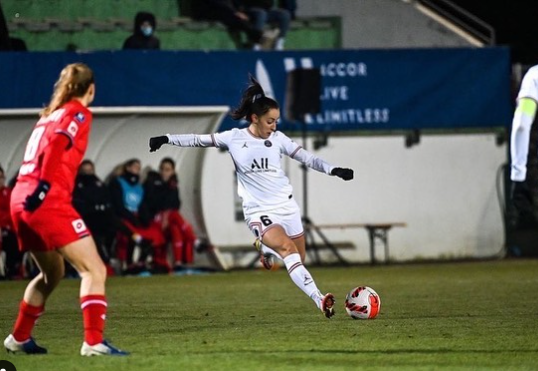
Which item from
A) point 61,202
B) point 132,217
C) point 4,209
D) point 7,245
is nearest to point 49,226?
point 61,202

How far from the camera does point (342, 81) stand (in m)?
22.0

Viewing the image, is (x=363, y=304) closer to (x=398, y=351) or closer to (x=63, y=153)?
(x=398, y=351)

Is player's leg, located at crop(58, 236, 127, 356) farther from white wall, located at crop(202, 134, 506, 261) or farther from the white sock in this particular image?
white wall, located at crop(202, 134, 506, 261)

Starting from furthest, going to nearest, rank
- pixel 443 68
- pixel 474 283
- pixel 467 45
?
pixel 467 45 < pixel 443 68 < pixel 474 283

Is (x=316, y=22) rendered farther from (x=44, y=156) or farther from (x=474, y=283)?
(x=44, y=156)

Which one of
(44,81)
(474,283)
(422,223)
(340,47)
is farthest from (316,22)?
(474,283)

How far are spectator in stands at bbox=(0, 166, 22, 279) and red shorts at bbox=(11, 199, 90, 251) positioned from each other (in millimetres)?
11380

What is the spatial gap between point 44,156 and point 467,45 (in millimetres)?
17200

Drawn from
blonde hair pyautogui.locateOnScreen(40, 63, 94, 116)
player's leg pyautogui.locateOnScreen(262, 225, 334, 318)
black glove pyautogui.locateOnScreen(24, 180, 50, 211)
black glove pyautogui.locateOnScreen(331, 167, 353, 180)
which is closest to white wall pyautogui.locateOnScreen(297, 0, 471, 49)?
player's leg pyautogui.locateOnScreen(262, 225, 334, 318)

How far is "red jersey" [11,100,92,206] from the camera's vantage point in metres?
8.19

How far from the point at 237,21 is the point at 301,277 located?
1211 centimetres

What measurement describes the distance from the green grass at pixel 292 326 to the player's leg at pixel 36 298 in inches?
5.4

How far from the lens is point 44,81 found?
795 inches

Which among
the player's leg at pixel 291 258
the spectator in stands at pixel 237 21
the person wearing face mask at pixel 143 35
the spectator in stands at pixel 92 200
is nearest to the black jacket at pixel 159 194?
the spectator in stands at pixel 92 200
